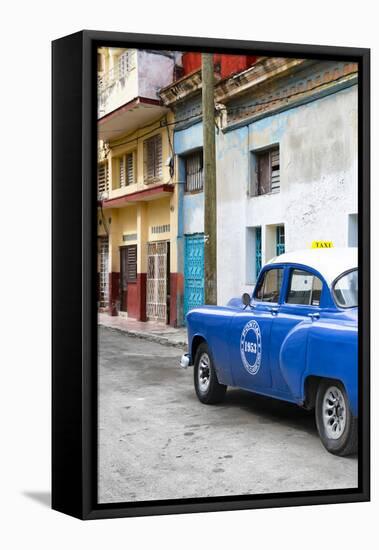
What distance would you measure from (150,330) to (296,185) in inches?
63.2

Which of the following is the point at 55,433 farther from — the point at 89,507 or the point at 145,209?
the point at 145,209

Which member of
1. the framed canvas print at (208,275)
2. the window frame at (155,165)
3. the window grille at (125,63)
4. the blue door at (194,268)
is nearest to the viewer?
the framed canvas print at (208,275)

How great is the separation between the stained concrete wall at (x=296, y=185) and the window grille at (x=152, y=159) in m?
0.52

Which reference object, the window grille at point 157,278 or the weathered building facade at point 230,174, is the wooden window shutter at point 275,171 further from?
the window grille at point 157,278

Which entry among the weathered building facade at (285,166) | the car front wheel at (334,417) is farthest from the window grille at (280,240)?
the car front wheel at (334,417)

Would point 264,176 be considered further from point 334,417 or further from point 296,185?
point 334,417

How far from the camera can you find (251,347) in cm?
748

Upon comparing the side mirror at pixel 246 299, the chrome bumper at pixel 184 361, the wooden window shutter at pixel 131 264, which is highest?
the wooden window shutter at pixel 131 264

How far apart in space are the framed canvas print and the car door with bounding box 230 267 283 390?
0.02 m

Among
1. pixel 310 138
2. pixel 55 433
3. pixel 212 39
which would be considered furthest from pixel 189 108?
pixel 55 433

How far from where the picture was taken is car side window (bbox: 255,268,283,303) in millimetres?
7402

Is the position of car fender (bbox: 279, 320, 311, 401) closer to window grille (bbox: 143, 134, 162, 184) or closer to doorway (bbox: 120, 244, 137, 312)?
doorway (bbox: 120, 244, 137, 312)

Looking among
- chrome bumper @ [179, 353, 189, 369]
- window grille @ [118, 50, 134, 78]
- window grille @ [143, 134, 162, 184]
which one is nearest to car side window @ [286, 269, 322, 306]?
chrome bumper @ [179, 353, 189, 369]

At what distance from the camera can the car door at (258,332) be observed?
7398 millimetres
